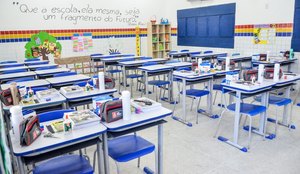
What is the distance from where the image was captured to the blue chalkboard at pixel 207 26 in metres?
7.91

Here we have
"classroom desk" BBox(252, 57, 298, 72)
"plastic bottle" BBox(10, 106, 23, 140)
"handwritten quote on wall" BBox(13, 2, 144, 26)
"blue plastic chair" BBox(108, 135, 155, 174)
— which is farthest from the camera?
"handwritten quote on wall" BBox(13, 2, 144, 26)

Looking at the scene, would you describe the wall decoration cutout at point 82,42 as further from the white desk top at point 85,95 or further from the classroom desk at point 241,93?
the classroom desk at point 241,93

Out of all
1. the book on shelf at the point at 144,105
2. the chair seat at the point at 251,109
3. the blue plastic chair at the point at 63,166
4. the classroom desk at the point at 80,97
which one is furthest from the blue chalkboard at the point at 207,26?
the blue plastic chair at the point at 63,166

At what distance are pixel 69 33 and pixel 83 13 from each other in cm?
84

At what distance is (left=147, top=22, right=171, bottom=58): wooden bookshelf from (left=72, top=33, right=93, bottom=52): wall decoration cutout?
2.36 metres

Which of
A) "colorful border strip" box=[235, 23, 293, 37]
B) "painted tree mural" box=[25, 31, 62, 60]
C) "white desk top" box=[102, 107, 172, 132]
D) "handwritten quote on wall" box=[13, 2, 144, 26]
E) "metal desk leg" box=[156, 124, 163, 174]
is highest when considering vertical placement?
"handwritten quote on wall" box=[13, 2, 144, 26]

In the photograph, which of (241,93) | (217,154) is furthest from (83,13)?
(217,154)

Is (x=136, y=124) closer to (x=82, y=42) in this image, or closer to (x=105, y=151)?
(x=105, y=151)

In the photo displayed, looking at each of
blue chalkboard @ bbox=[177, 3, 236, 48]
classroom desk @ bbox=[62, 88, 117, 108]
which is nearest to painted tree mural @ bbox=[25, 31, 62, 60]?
blue chalkboard @ bbox=[177, 3, 236, 48]

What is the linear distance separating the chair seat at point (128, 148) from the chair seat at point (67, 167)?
25 cm

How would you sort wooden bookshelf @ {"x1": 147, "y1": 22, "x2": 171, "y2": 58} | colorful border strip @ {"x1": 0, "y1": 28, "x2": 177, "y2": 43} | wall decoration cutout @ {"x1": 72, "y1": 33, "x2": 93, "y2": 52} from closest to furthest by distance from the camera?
1. colorful border strip @ {"x1": 0, "y1": 28, "x2": 177, "y2": 43}
2. wall decoration cutout @ {"x1": 72, "y1": 33, "x2": 93, "y2": 52}
3. wooden bookshelf @ {"x1": 147, "y1": 22, "x2": 171, "y2": 58}

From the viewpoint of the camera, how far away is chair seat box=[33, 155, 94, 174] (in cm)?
205

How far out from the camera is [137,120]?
221 cm

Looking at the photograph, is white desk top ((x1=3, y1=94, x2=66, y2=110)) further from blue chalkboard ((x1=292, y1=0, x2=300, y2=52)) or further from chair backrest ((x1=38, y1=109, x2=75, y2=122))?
blue chalkboard ((x1=292, y1=0, x2=300, y2=52))
